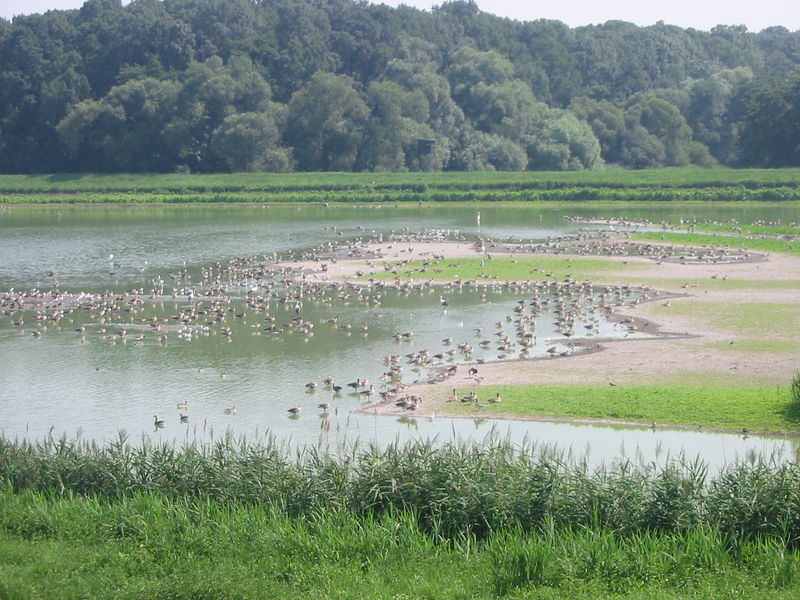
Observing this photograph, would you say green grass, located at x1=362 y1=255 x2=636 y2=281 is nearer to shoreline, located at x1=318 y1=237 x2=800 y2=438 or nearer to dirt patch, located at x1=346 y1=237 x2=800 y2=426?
dirt patch, located at x1=346 y1=237 x2=800 y2=426

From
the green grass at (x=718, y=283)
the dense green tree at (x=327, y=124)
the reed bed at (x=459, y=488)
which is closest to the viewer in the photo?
the reed bed at (x=459, y=488)

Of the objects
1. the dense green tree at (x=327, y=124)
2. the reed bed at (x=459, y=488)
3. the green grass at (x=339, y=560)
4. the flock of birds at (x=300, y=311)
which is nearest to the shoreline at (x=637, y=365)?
the flock of birds at (x=300, y=311)

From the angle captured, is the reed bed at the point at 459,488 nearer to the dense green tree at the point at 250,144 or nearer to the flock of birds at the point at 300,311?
the flock of birds at the point at 300,311

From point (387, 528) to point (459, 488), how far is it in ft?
4.21

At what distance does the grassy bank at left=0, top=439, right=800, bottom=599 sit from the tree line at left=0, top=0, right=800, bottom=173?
321ft

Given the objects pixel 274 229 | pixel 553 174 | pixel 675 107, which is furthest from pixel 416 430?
pixel 675 107

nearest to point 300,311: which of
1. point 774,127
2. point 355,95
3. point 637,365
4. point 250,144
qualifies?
point 637,365

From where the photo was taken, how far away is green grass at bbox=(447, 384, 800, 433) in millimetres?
23453

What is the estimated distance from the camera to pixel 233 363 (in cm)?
3102

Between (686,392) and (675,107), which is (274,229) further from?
(675,107)

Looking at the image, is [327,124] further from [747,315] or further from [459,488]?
[459,488]

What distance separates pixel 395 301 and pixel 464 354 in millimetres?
11172

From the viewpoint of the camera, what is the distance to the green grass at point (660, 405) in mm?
23453

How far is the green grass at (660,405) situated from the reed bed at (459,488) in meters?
6.71
